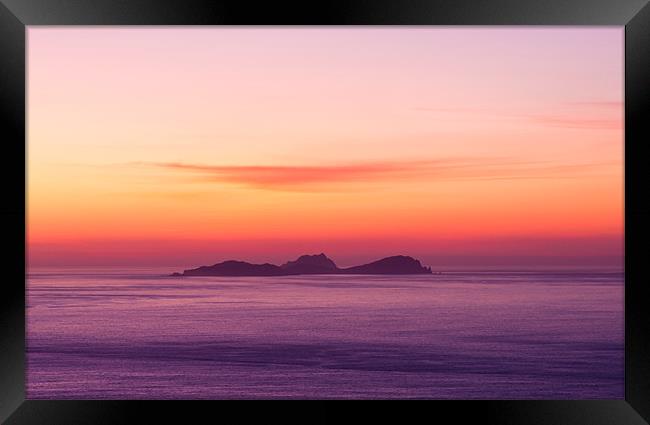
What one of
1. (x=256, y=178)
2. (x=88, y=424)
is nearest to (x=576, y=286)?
(x=256, y=178)

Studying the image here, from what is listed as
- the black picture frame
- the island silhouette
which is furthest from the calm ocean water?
the black picture frame

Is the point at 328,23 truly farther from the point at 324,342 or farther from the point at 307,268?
the point at 307,268

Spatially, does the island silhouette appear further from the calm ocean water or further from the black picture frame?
the black picture frame

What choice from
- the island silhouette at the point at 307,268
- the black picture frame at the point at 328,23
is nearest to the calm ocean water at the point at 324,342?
the island silhouette at the point at 307,268

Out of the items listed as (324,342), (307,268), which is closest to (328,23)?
(324,342)

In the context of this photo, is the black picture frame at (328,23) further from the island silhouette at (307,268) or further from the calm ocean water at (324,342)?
the island silhouette at (307,268)
